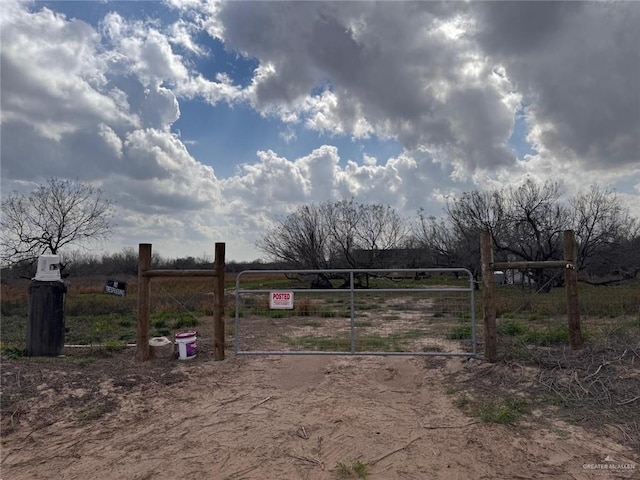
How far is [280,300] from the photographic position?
7.13 m

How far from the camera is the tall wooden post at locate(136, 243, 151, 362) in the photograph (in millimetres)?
6832

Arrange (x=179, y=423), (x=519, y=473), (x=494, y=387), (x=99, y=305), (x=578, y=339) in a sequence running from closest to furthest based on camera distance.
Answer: (x=519, y=473), (x=179, y=423), (x=494, y=387), (x=578, y=339), (x=99, y=305)

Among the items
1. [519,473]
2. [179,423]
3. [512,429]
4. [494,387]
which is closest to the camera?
[519,473]

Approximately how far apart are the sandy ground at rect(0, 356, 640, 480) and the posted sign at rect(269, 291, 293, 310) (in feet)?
4.54

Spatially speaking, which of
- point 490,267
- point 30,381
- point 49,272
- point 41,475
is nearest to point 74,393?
point 30,381

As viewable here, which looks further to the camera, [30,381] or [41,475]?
[30,381]

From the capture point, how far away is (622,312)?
1009 centimetres

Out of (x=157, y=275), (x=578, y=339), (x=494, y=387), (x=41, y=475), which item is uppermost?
(x=157, y=275)

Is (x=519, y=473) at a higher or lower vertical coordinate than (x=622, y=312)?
lower

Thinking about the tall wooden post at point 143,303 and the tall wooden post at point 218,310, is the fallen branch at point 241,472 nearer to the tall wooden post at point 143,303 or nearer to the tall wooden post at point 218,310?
the tall wooden post at point 218,310

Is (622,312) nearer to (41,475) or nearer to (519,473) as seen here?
(519,473)

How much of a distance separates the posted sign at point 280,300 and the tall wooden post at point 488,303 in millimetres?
2980

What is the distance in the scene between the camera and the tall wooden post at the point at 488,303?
6.29 metres

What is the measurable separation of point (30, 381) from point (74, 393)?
2.47ft
